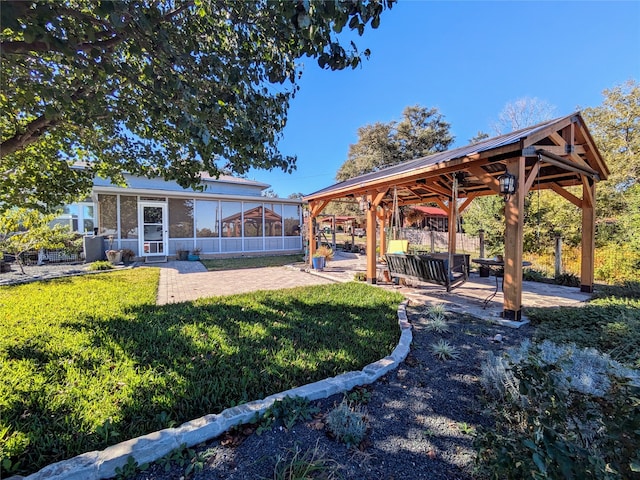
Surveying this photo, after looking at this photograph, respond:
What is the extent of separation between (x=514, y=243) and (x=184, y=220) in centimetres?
1302

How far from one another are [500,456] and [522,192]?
4.38 m

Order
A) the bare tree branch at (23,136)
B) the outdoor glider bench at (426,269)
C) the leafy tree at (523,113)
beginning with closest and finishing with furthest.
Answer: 1. the bare tree branch at (23,136)
2. the outdoor glider bench at (426,269)
3. the leafy tree at (523,113)

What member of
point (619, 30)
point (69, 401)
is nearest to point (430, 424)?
point (69, 401)

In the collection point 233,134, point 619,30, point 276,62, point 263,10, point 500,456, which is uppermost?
point 619,30

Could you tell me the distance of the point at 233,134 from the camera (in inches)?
142

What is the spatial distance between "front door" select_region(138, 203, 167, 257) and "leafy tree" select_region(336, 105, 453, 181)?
16.0m

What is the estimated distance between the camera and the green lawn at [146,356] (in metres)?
2.03

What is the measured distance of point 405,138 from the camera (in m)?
22.4

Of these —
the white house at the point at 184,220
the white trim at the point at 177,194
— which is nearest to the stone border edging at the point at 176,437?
the white house at the point at 184,220

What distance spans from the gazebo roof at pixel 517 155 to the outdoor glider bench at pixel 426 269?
171cm

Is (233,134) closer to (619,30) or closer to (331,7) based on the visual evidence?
(331,7)

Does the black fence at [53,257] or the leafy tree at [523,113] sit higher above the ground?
the leafy tree at [523,113]

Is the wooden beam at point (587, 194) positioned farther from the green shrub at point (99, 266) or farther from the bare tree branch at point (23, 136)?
the green shrub at point (99, 266)

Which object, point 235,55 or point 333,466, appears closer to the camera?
point 333,466
